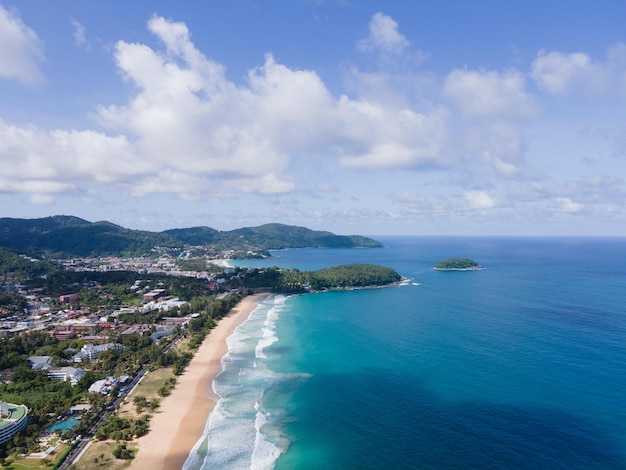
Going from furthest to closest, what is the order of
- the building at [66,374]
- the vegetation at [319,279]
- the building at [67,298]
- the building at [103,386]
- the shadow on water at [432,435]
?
the vegetation at [319,279] < the building at [67,298] < the building at [66,374] < the building at [103,386] < the shadow on water at [432,435]

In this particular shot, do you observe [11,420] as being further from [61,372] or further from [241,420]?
[241,420]

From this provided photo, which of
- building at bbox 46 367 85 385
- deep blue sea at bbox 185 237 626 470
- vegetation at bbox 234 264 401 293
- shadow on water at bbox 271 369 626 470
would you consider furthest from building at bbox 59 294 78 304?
shadow on water at bbox 271 369 626 470

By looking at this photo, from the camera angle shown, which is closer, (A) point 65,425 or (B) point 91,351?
(A) point 65,425

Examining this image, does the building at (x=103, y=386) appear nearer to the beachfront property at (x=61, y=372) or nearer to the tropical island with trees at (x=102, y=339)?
the tropical island with trees at (x=102, y=339)

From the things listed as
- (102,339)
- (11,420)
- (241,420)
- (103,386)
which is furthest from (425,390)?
(102,339)

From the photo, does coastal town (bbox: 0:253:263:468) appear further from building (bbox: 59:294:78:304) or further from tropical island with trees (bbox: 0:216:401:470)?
building (bbox: 59:294:78:304)

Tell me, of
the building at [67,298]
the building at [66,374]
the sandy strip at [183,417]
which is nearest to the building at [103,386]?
the building at [66,374]

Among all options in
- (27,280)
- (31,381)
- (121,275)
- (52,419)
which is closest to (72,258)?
(27,280)
